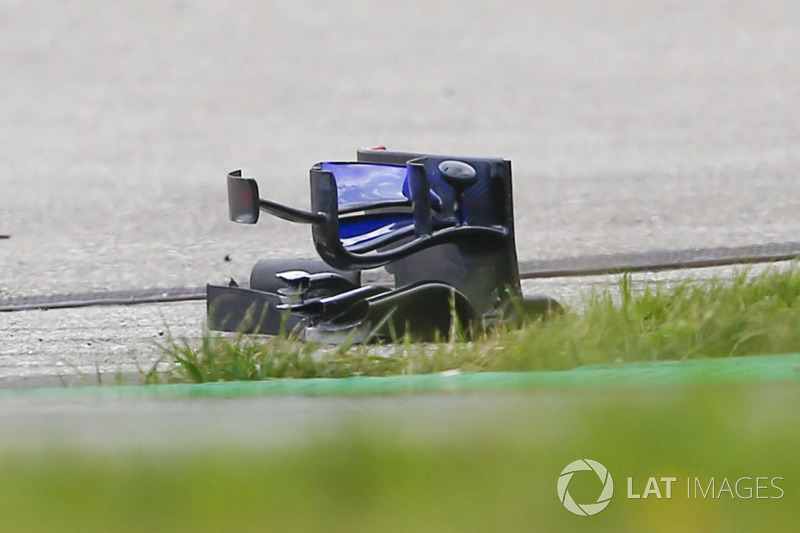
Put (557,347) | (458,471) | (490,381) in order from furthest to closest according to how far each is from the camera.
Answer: (557,347) < (490,381) < (458,471)

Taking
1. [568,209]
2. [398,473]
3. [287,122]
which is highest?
[287,122]

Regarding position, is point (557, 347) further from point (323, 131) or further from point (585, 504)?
point (323, 131)

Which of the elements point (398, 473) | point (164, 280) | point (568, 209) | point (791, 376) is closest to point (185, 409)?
point (398, 473)

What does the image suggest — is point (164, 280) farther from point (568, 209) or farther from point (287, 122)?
point (287, 122)

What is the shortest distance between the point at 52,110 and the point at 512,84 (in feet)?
13.7

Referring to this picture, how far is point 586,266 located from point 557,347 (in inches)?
81.2

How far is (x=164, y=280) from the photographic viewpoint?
20.4 feet

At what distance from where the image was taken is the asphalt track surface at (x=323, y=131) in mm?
6535

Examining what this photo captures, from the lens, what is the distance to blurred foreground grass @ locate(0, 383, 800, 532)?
286 centimetres

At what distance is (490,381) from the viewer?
11.8ft

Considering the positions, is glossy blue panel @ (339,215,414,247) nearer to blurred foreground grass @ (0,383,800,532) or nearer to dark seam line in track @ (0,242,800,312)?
dark seam line in track @ (0,242,800,312)
